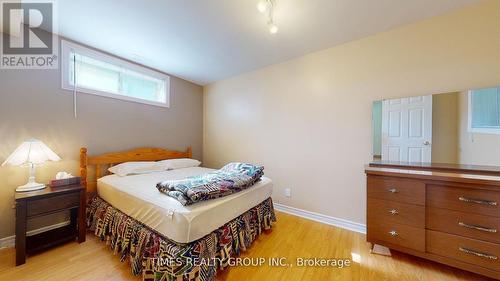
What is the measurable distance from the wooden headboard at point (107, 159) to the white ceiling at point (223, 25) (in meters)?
1.43

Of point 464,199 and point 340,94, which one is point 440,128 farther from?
point 340,94

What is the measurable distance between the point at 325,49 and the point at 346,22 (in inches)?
21.1

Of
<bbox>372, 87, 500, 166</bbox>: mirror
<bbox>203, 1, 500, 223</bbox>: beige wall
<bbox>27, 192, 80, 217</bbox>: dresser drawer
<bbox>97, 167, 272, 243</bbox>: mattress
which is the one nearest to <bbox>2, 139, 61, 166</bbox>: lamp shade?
<bbox>27, 192, 80, 217</bbox>: dresser drawer

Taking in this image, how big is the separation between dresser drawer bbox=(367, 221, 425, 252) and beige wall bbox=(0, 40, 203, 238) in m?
3.24

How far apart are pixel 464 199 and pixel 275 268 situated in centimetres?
163

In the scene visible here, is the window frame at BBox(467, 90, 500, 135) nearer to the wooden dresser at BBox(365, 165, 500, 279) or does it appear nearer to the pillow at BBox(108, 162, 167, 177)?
the wooden dresser at BBox(365, 165, 500, 279)

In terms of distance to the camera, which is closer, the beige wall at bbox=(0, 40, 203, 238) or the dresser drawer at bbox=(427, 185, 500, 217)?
the dresser drawer at bbox=(427, 185, 500, 217)

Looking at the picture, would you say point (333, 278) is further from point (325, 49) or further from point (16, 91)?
point (16, 91)

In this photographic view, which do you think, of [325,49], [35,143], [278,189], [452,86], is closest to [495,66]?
[452,86]

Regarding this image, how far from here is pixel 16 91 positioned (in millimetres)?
1961

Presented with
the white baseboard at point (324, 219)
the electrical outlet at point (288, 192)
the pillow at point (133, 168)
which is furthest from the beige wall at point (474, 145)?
the pillow at point (133, 168)

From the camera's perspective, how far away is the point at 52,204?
1.83 metres

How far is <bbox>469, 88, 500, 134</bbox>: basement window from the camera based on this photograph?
64.6 inches

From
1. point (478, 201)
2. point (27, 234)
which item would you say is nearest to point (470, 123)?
point (478, 201)
